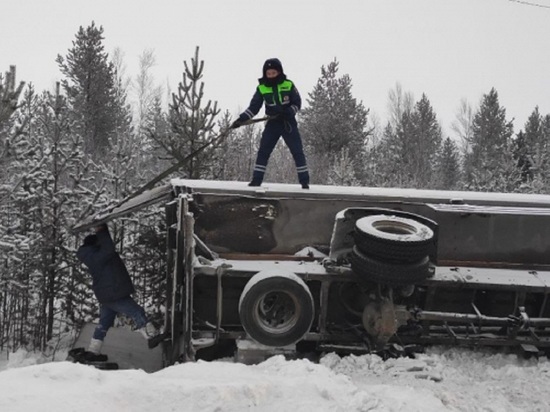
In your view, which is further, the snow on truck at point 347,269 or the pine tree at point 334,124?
the pine tree at point 334,124

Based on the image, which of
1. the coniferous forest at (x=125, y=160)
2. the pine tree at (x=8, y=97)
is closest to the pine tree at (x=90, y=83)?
the coniferous forest at (x=125, y=160)

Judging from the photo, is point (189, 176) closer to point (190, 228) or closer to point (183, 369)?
point (190, 228)

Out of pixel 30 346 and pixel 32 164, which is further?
pixel 30 346

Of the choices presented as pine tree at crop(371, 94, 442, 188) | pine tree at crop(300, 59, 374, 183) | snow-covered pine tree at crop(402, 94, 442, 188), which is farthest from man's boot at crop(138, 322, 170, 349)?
snow-covered pine tree at crop(402, 94, 442, 188)

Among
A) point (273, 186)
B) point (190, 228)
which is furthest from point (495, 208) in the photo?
point (190, 228)

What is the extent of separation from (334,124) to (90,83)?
14228 millimetres

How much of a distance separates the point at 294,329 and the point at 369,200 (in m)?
1.93

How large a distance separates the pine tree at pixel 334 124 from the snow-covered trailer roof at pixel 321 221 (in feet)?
70.3

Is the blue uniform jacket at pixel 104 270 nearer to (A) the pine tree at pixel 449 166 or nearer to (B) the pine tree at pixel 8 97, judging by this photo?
(B) the pine tree at pixel 8 97

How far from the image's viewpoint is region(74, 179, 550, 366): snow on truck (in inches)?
211

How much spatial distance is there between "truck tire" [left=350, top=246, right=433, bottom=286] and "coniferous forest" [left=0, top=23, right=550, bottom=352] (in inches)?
207

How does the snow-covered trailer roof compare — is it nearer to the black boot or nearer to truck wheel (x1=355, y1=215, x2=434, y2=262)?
truck wheel (x1=355, y1=215, x2=434, y2=262)

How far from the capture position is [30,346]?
1332 centimetres

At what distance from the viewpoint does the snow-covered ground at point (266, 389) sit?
296 centimetres
